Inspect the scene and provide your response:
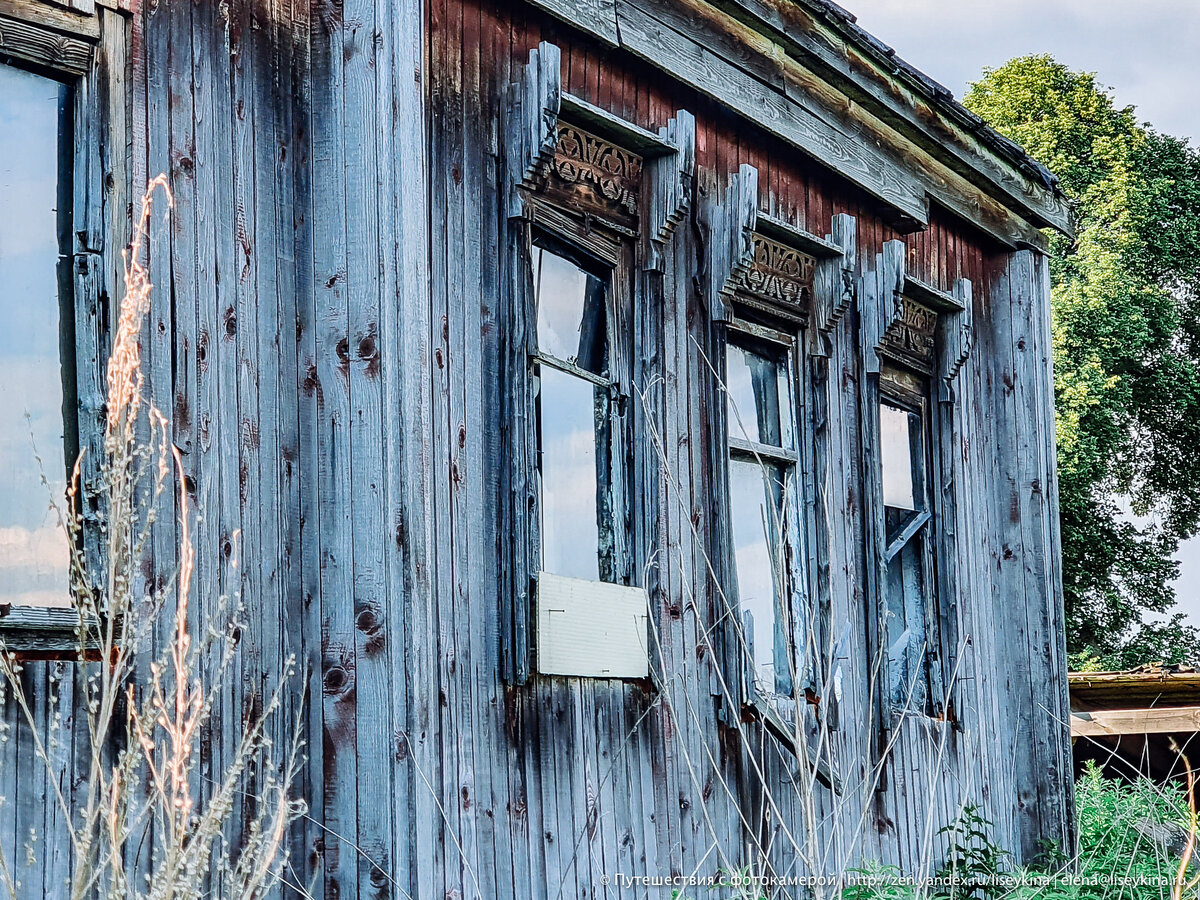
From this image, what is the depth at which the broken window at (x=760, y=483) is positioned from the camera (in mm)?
6832

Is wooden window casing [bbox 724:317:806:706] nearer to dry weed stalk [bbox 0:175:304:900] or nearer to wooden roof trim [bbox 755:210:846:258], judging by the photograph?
wooden roof trim [bbox 755:210:846:258]

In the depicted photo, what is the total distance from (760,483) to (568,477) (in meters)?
1.64

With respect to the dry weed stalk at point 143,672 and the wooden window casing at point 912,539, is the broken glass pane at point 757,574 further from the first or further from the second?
the dry weed stalk at point 143,672

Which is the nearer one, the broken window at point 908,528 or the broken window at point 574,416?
the broken window at point 574,416

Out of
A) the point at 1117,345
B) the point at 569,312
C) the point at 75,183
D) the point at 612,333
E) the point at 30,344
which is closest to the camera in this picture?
the point at 30,344

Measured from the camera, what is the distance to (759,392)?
712 cm

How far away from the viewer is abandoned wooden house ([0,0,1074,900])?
4141 millimetres

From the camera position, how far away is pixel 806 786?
9.89ft

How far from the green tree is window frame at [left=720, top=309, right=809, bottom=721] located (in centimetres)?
1536

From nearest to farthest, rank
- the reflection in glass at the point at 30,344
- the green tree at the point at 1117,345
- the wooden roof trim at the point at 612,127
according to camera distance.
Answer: the reflection in glass at the point at 30,344 → the wooden roof trim at the point at 612,127 → the green tree at the point at 1117,345

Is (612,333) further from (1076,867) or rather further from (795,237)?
(1076,867)

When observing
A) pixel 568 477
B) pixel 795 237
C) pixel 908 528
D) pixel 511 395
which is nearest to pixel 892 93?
pixel 795 237

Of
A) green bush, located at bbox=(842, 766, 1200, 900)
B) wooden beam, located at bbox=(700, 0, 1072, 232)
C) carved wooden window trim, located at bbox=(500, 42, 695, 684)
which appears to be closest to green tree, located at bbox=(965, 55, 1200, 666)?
green bush, located at bbox=(842, 766, 1200, 900)

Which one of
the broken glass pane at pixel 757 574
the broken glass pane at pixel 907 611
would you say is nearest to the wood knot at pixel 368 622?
the broken glass pane at pixel 757 574
